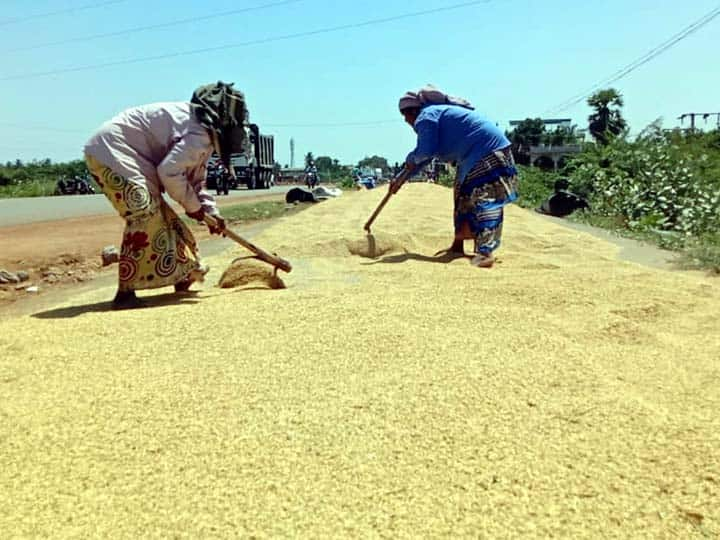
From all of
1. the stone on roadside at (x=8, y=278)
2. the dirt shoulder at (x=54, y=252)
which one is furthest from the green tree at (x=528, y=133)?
the stone on roadside at (x=8, y=278)

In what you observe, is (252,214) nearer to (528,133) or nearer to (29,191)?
(29,191)

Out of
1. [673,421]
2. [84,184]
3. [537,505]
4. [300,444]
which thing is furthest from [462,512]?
[84,184]

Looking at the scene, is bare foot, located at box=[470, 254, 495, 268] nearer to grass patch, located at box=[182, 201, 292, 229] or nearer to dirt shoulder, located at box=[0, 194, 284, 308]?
dirt shoulder, located at box=[0, 194, 284, 308]

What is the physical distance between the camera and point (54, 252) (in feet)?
21.7

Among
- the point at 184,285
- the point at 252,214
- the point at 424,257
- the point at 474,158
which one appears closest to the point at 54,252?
the point at 184,285

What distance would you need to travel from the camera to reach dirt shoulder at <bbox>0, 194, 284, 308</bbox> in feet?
16.8

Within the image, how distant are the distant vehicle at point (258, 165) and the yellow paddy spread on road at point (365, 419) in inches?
939

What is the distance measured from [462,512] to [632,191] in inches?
395

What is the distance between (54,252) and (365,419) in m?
5.59

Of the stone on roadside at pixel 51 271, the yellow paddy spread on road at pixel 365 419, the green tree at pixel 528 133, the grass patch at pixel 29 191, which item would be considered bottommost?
the stone on roadside at pixel 51 271

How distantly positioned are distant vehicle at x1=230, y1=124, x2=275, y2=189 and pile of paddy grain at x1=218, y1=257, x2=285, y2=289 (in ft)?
73.8

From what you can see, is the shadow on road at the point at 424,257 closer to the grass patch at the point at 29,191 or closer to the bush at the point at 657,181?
the bush at the point at 657,181

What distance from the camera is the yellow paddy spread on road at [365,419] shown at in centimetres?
148

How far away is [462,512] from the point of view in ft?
4.84
